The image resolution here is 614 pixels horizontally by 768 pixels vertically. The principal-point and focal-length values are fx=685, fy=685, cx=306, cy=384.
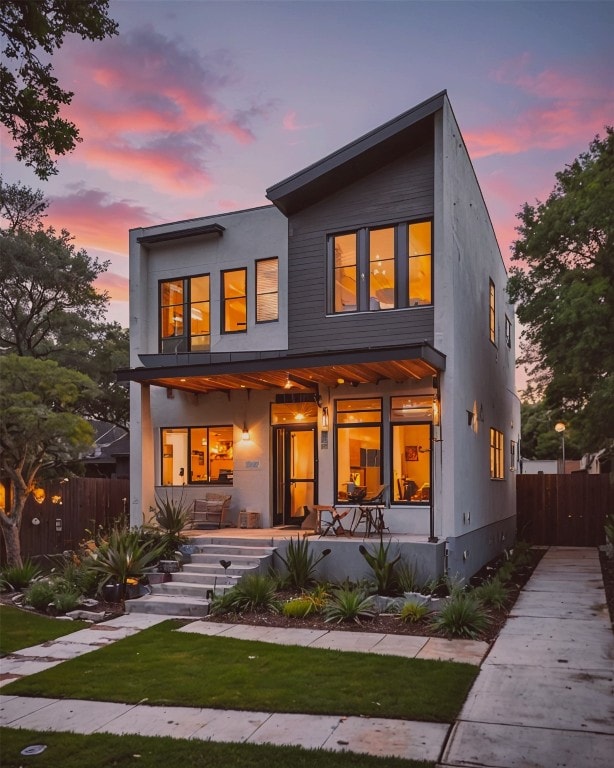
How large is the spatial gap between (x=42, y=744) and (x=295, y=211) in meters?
11.5

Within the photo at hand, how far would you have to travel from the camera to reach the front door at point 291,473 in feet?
49.8

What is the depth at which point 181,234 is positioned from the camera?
15969 mm

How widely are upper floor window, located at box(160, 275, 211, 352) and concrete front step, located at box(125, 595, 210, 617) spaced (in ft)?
21.3

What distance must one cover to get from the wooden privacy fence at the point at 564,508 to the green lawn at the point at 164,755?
1727 centimetres

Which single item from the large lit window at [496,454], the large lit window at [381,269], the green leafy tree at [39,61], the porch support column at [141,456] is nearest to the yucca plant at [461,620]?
the large lit window at [381,269]

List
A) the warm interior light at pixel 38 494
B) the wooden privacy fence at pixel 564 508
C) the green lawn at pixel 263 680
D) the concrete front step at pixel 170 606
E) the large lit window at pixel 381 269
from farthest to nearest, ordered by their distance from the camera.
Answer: the wooden privacy fence at pixel 564 508, the warm interior light at pixel 38 494, the large lit window at pixel 381 269, the concrete front step at pixel 170 606, the green lawn at pixel 263 680

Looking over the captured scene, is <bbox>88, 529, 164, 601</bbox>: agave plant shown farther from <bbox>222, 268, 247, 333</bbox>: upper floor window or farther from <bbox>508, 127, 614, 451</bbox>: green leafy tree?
<bbox>508, 127, 614, 451</bbox>: green leafy tree

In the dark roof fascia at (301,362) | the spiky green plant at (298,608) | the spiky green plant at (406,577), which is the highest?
the dark roof fascia at (301,362)

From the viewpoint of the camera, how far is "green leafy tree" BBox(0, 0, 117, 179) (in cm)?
580

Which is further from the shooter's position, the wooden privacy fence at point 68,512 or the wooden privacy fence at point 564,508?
the wooden privacy fence at point 564,508

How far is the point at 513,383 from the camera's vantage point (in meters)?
22.8

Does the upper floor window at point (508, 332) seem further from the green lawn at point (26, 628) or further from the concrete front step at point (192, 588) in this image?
the green lawn at point (26, 628)

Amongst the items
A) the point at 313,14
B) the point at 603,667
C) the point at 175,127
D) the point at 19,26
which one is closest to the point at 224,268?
the point at 175,127

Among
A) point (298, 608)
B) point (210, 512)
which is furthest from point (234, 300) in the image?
point (298, 608)
